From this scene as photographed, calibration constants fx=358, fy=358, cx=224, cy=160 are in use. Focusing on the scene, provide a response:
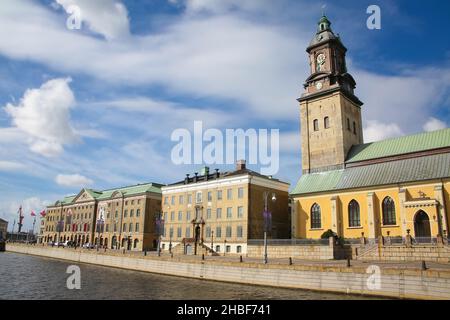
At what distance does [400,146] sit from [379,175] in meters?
6.61

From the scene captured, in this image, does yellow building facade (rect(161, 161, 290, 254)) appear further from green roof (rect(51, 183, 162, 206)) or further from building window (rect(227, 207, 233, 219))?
green roof (rect(51, 183, 162, 206))

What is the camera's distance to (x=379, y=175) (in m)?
52.1

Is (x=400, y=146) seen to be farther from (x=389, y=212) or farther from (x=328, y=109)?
(x=328, y=109)

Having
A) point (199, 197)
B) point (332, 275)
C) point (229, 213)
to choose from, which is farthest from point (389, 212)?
point (199, 197)

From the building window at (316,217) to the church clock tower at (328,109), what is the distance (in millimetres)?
7752

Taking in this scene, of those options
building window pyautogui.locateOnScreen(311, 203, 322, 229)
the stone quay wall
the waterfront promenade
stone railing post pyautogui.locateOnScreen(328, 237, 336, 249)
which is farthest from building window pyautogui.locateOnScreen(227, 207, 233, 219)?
the stone quay wall

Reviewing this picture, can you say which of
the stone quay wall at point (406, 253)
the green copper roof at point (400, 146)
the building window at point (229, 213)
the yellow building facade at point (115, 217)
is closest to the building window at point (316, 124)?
the green copper roof at point (400, 146)

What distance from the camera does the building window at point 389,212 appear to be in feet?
159

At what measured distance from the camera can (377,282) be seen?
26.7 m

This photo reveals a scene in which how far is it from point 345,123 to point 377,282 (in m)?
39.3

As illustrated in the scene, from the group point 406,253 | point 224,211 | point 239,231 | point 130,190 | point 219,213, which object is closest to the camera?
point 406,253

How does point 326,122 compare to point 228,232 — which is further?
point 326,122

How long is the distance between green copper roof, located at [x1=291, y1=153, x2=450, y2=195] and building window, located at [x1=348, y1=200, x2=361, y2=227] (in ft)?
8.35
